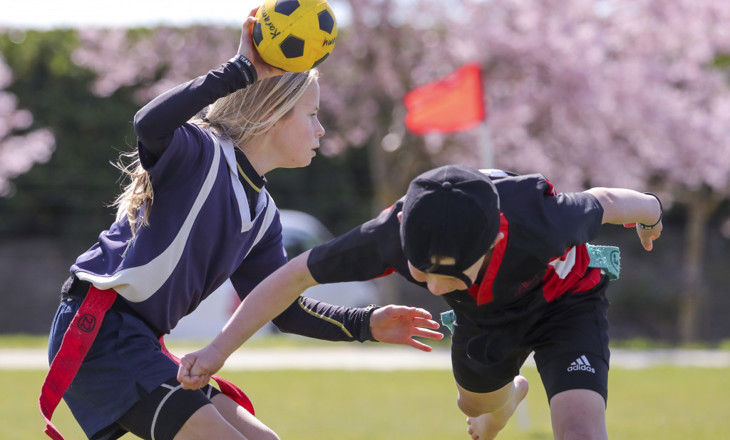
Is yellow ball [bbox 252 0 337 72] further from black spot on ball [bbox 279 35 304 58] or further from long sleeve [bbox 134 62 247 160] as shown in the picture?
long sleeve [bbox 134 62 247 160]

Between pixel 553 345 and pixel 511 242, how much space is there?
654mm

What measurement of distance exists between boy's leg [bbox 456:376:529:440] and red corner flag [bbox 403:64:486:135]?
4.81 metres

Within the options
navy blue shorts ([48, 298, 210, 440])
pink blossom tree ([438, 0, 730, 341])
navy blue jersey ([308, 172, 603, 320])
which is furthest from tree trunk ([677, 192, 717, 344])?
navy blue shorts ([48, 298, 210, 440])

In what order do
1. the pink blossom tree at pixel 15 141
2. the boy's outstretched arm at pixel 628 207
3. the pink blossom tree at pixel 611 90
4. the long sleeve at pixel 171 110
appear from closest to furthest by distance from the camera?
the long sleeve at pixel 171 110
the boy's outstretched arm at pixel 628 207
the pink blossom tree at pixel 611 90
the pink blossom tree at pixel 15 141

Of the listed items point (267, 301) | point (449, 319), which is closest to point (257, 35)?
point (267, 301)

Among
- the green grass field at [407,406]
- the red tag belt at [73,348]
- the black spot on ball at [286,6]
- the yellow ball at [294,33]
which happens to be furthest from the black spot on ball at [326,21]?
the green grass field at [407,406]

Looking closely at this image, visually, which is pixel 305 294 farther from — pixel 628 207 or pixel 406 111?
pixel 628 207

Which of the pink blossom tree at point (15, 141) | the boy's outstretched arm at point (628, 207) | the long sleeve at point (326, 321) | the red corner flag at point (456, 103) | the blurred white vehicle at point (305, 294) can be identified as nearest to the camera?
the boy's outstretched arm at point (628, 207)

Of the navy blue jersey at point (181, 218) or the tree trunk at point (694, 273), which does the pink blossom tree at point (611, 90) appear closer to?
the tree trunk at point (694, 273)

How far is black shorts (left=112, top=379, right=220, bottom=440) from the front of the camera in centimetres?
305

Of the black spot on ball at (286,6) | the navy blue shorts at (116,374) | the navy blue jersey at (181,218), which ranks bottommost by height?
the navy blue shorts at (116,374)

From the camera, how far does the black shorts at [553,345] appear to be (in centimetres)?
349

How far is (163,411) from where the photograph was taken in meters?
3.06

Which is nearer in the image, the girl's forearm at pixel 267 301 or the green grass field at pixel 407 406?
the girl's forearm at pixel 267 301
